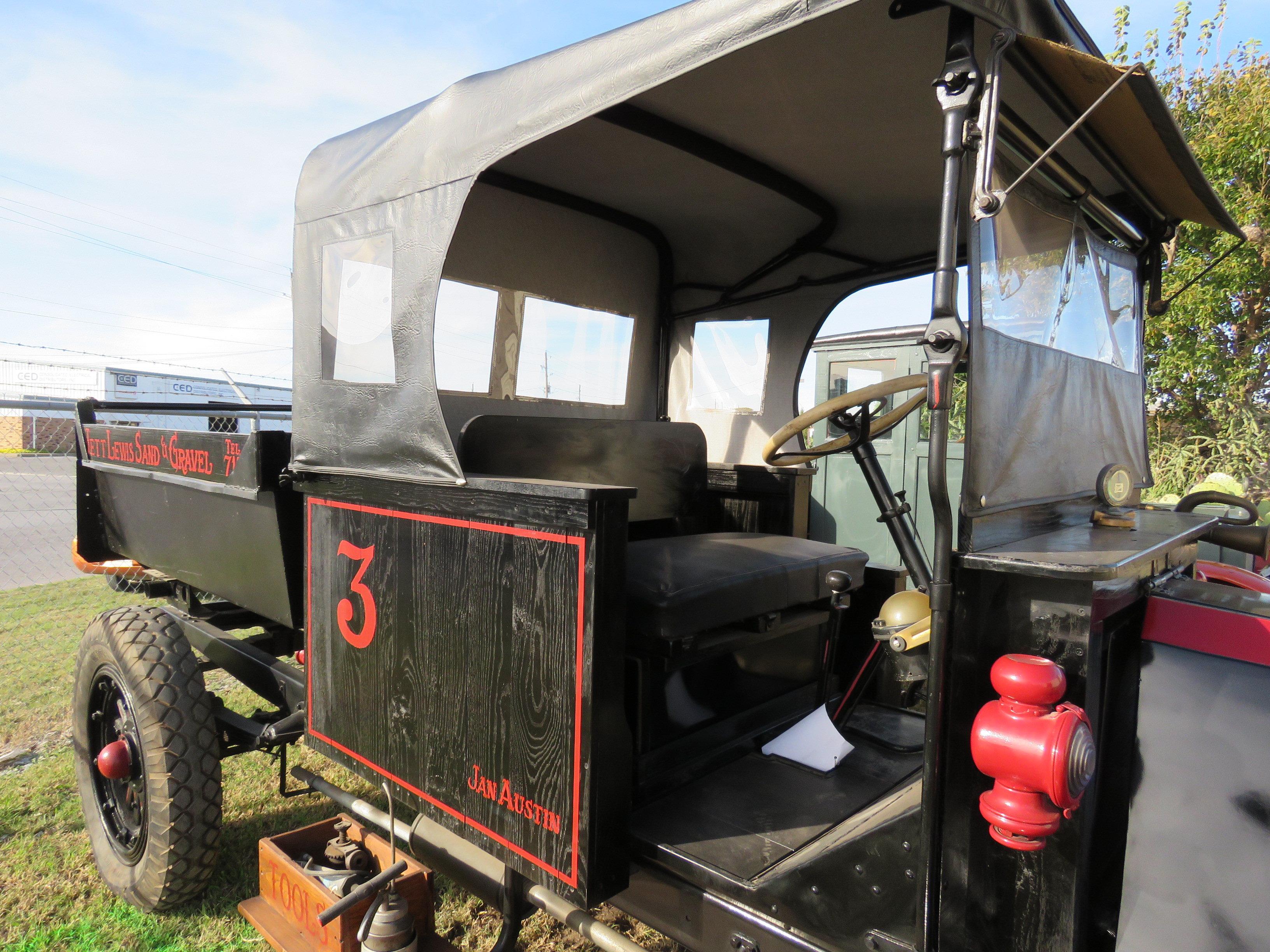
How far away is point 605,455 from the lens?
9.61ft

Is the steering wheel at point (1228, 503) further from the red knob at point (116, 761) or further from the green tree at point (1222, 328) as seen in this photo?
the green tree at point (1222, 328)

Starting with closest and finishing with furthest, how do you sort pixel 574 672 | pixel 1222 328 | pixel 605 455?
pixel 574 672 → pixel 605 455 → pixel 1222 328

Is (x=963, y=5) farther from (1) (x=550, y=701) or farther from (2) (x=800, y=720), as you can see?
(2) (x=800, y=720)

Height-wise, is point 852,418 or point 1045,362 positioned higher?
point 1045,362

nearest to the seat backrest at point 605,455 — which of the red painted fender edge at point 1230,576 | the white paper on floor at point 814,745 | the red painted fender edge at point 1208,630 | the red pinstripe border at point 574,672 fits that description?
the red pinstripe border at point 574,672

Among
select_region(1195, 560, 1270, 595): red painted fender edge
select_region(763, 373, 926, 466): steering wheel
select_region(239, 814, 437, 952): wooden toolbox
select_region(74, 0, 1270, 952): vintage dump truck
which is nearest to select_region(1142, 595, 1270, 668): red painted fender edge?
select_region(74, 0, 1270, 952): vintage dump truck

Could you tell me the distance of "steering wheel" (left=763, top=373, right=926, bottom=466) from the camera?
200cm

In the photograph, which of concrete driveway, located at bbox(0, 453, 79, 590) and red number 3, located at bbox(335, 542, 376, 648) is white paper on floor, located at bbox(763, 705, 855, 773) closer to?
red number 3, located at bbox(335, 542, 376, 648)

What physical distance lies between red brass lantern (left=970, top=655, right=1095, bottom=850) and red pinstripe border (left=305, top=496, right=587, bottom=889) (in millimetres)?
751

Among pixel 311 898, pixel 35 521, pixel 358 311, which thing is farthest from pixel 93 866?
pixel 35 521

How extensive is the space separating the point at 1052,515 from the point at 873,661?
0.96m

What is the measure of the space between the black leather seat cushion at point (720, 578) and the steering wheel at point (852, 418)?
1.01 ft

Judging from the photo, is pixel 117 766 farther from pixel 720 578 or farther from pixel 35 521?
pixel 35 521

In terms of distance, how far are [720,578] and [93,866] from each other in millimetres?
2632
